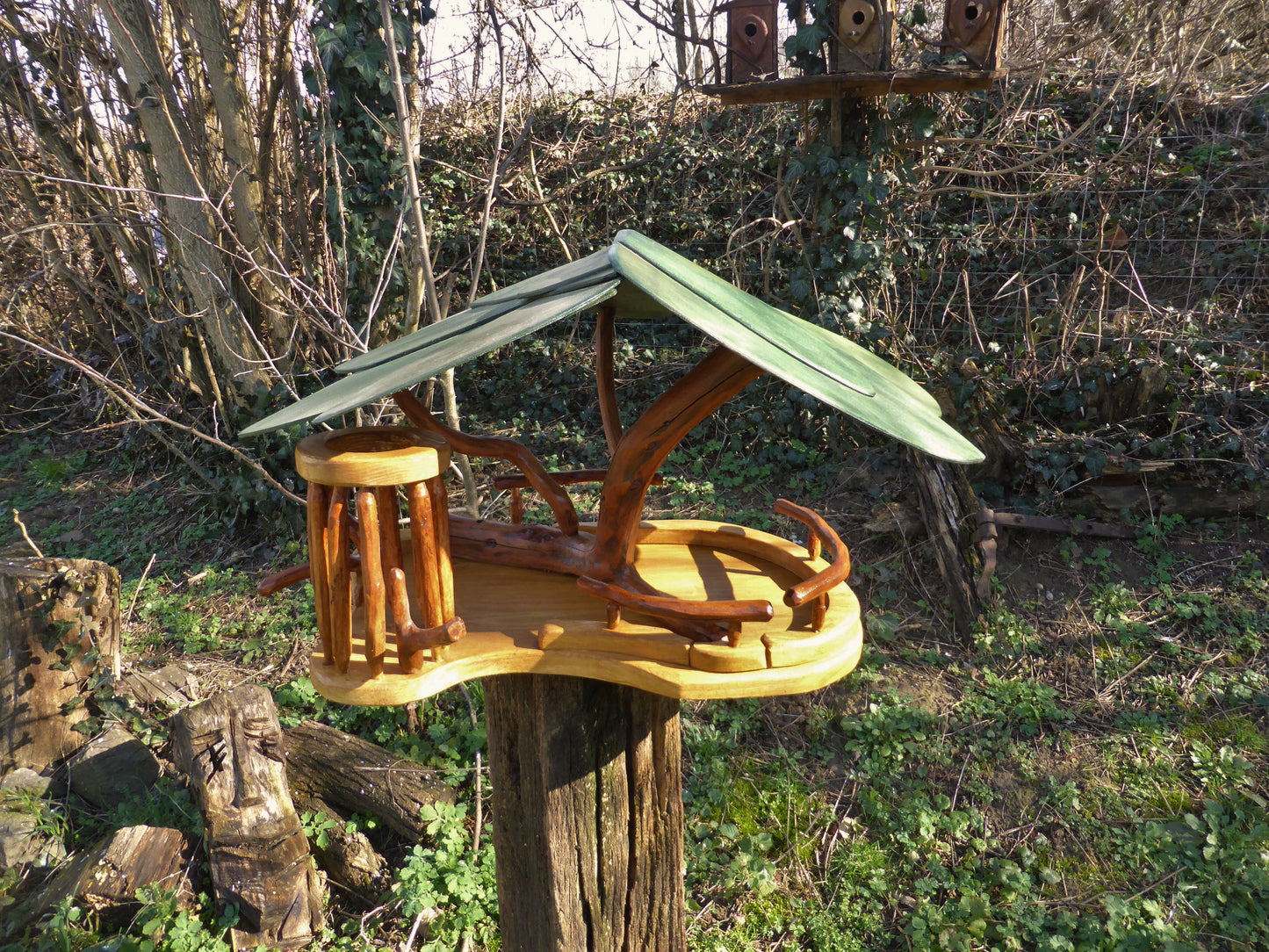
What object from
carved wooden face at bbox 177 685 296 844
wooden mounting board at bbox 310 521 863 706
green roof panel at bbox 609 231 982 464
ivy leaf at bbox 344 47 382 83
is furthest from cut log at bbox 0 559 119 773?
green roof panel at bbox 609 231 982 464

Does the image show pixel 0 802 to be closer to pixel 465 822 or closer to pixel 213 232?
pixel 465 822

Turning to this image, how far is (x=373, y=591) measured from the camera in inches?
50.1

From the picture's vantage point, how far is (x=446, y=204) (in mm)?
6305

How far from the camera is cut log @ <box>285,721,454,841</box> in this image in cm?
295

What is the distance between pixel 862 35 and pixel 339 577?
378 cm

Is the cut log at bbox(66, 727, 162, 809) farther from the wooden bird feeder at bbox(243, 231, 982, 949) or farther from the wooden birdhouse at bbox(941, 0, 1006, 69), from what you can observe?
the wooden birdhouse at bbox(941, 0, 1006, 69)

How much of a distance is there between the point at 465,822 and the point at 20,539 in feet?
13.6

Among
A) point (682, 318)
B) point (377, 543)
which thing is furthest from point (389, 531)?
point (682, 318)

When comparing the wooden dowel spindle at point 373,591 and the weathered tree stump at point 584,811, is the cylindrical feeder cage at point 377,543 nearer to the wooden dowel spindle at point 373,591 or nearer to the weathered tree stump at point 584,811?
the wooden dowel spindle at point 373,591

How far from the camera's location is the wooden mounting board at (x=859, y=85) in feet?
11.9

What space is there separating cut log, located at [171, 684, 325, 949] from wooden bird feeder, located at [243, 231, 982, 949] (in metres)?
1.09

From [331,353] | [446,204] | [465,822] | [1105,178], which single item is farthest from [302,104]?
[1105,178]

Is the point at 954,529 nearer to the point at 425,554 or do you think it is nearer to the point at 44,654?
the point at 425,554

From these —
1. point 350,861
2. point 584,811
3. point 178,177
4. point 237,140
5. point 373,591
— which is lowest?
point 350,861
